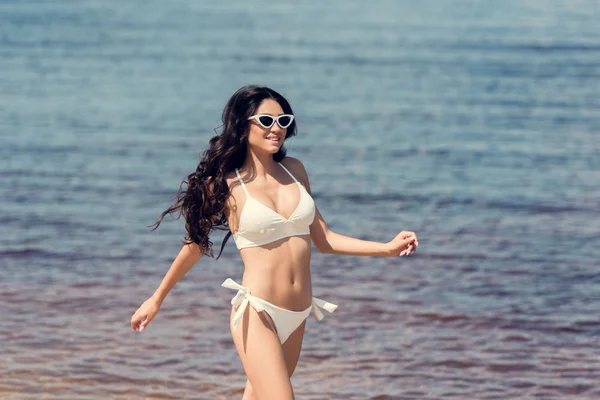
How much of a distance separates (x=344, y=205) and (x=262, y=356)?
8.78 metres

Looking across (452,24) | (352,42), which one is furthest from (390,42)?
(452,24)

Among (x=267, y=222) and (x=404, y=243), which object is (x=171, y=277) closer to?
(x=267, y=222)

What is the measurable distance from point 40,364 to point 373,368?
8.63 feet

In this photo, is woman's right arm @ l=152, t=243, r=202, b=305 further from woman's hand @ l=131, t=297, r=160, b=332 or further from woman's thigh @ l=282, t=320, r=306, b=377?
woman's thigh @ l=282, t=320, r=306, b=377

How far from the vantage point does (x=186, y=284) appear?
35.7 ft

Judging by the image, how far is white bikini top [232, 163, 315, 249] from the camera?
558 centimetres

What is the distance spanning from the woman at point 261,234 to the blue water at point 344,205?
2.79m

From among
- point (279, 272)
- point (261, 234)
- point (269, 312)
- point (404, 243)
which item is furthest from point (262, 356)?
point (404, 243)

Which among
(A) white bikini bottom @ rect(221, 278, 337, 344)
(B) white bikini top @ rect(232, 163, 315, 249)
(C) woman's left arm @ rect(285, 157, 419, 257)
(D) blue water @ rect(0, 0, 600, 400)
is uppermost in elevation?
(B) white bikini top @ rect(232, 163, 315, 249)

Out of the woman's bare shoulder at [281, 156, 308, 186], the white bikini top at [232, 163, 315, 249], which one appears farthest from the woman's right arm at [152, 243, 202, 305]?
the woman's bare shoulder at [281, 156, 308, 186]

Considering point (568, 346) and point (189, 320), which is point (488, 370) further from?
point (189, 320)

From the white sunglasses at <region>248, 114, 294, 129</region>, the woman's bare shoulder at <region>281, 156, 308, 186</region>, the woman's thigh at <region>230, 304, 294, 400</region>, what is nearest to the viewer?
the woman's thigh at <region>230, 304, 294, 400</region>

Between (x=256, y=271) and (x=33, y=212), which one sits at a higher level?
(x=256, y=271)

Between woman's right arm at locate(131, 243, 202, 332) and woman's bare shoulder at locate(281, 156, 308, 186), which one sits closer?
woman's right arm at locate(131, 243, 202, 332)
